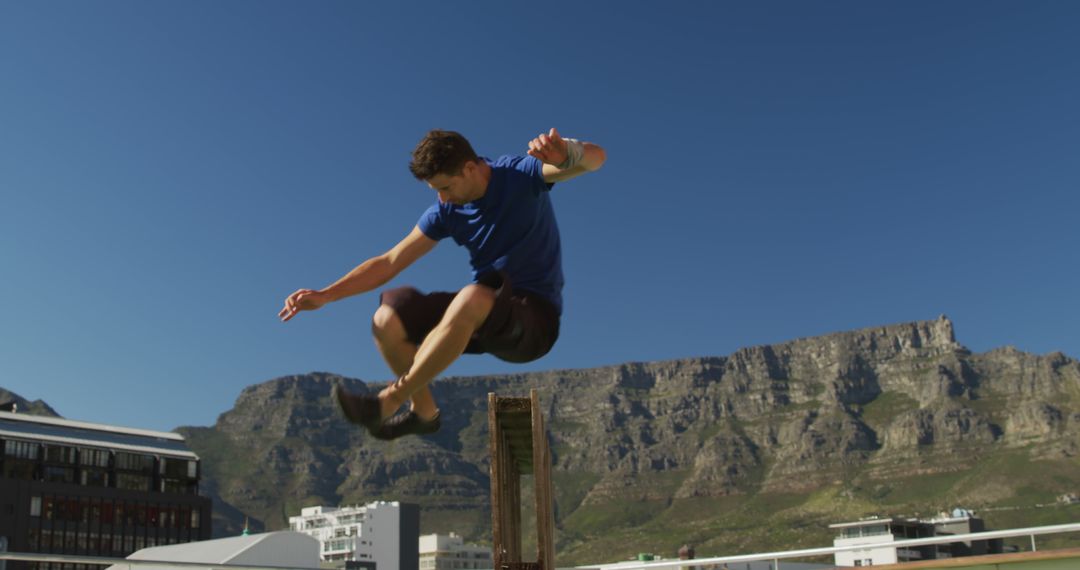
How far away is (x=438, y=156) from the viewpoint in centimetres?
464

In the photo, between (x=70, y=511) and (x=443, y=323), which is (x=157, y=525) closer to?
(x=70, y=511)

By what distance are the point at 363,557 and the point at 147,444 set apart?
236 feet

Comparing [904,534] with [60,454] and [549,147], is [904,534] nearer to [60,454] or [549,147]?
[60,454]

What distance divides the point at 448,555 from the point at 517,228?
173m

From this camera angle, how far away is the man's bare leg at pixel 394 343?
488cm

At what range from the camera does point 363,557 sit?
547 feet

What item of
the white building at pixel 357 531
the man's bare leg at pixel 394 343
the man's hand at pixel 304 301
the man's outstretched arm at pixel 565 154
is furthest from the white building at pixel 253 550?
the white building at pixel 357 531

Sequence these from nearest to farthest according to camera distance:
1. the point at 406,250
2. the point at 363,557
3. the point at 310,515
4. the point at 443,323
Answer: the point at 443,323, the point at 406,250, the point at 363,557, the point at 310,515

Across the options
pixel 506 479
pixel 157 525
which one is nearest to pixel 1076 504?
pixel 157 525

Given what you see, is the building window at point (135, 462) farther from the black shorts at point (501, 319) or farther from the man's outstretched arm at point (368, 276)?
the black shorts at point (501, 319)

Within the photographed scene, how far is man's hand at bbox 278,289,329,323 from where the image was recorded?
5.18 metres

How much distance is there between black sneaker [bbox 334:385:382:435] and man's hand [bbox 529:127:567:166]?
1.39 metres

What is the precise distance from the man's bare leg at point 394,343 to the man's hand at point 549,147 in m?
1.08

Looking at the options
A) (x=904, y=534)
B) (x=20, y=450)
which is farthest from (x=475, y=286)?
(x=904, y=534)
